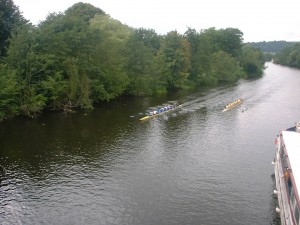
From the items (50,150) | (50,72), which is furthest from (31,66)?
(50,150)

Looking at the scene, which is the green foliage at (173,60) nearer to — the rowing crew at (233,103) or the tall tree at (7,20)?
the rowing crew at (233,103)

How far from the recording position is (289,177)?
28359 millimetres

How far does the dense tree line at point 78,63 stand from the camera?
2630 inches

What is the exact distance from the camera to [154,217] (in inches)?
1208

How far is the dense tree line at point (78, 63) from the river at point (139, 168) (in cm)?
522

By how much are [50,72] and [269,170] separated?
4953 centimetres

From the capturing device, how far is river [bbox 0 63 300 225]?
31391mm

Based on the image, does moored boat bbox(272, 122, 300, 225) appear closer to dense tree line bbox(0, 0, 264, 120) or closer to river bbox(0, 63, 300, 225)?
river bbox(0, 63, 300, 225)

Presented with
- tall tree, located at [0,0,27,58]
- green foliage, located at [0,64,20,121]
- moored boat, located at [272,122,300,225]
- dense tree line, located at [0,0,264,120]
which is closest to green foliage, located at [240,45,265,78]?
dense tree line, located at [0,0,264,120]

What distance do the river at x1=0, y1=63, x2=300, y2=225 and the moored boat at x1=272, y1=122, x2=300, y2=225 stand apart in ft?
7.58

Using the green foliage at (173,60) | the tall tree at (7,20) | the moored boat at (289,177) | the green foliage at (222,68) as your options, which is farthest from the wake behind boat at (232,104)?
the tall tree at (7,20)

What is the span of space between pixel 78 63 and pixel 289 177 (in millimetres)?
57315

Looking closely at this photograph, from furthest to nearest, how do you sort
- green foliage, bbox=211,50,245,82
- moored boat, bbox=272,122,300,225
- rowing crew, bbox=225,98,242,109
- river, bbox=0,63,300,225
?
green foliage, bbox=211,50,245,82 → rowing crew, bbox=225,98,242,109 → river, bbox=0,63,300,225 → moored boat, bbox=272,122,300,225

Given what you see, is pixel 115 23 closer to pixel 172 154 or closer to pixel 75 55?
pixel 75 55
